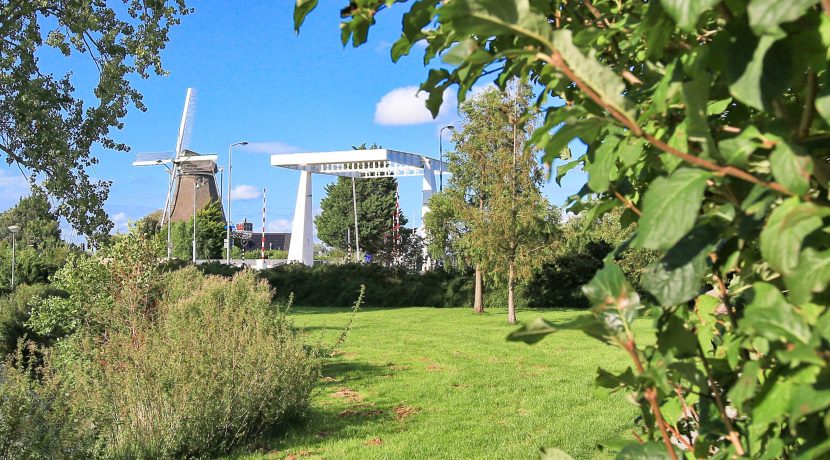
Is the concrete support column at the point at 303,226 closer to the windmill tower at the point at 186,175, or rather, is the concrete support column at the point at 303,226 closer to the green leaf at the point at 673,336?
the windmill tower at the point at 186,175

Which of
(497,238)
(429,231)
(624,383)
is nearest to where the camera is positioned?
(624,383)

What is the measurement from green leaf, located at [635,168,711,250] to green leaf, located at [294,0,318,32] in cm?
66

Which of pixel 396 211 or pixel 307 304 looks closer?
pixel 307 304

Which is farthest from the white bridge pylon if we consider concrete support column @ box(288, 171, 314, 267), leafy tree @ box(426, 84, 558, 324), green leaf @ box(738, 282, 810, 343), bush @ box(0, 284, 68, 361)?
green leaf @ box(738, 282, 810, 343)

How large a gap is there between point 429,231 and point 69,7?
15.7 meters

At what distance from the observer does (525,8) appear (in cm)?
68

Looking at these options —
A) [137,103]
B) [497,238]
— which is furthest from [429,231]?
[137,103]

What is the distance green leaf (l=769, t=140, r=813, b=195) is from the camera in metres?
0.63

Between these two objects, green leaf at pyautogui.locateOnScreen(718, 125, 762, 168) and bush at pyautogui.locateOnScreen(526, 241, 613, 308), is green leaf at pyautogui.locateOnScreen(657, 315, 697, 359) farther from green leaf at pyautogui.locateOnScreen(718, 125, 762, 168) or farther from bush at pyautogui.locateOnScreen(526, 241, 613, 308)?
bush at pyautogui.locateOnScreen(526, 241, 613, 308)

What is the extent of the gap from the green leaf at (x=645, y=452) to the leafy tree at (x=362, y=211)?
50.0m

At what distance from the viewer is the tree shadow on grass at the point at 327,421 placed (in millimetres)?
5891

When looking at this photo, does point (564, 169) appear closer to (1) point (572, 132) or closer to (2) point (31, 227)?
(1) point (572, 132)

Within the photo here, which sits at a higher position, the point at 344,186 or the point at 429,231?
the point at 344,186

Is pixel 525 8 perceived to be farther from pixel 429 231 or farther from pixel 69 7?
pixel 429 231
